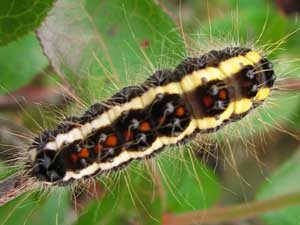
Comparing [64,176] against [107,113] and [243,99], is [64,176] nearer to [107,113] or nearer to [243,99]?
[107,113]

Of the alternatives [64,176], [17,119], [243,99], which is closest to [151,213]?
[64,176]

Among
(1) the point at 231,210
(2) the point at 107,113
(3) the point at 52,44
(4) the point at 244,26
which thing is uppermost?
(3) the point at 52,44

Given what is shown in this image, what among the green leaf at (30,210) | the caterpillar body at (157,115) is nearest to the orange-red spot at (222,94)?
the caterpillar body at (157,115)

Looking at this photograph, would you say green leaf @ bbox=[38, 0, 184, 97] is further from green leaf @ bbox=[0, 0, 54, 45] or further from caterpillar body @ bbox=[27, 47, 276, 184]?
caterpillar body @ bbox=[27, 47, 276, 184]

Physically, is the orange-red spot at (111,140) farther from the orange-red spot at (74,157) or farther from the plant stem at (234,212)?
the plant stem at (234,212)

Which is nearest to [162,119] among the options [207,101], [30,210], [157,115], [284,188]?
[157,115]

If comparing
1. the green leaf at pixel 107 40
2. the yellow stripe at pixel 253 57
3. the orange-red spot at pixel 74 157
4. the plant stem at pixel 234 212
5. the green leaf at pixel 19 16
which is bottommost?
the plant stem at pixel 234 212
